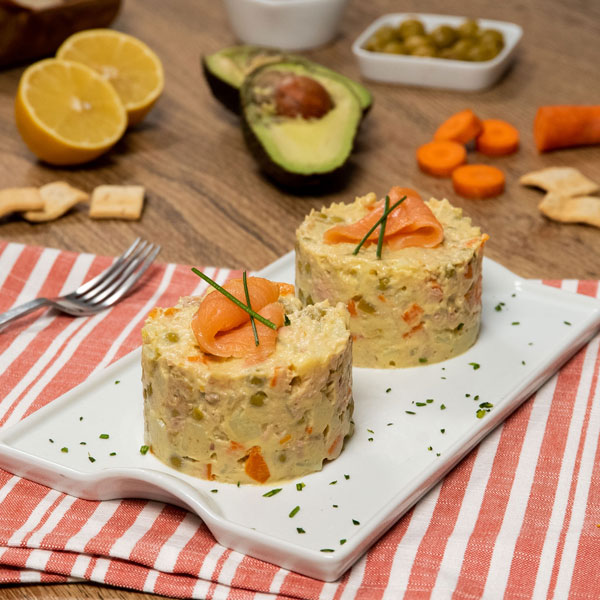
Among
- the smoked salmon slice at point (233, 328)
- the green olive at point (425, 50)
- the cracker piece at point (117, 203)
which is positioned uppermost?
the smoked salmon slice at point (233, 328)

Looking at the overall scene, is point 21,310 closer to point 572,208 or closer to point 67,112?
point 67,112

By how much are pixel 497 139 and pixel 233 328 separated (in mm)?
2193

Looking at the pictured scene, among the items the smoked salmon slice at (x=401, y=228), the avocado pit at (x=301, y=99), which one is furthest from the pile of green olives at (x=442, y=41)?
the smoked salmon slice at (x=401, y=228)

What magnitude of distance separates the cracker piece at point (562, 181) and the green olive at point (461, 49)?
36.5 inches

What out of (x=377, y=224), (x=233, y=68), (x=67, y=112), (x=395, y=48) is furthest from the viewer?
(x=395, y=48)

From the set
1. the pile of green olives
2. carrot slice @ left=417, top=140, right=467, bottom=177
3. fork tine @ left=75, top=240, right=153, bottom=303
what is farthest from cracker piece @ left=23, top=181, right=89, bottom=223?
the pile of green olives

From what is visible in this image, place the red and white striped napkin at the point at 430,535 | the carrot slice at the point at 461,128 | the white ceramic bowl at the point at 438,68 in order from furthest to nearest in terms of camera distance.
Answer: the white ceramic bowl at the point at 438,68
the carrot slice at the point at 461,128
the red and white striped napkin at the point at 430,535

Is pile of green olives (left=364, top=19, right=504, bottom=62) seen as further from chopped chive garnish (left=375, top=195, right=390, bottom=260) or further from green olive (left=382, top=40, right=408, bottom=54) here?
chopped chive garnish (left=375, top=195, right=390, bottom=260)

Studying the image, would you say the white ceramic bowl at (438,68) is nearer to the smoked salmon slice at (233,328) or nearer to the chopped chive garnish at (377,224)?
the chopped chive garnish at (377,224)

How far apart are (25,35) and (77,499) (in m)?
2.93

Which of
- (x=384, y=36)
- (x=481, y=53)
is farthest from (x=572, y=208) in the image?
(x=384, y=36)

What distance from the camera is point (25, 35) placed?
4387 millimetres

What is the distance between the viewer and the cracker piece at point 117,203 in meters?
3.45

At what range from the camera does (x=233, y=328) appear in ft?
6.61
